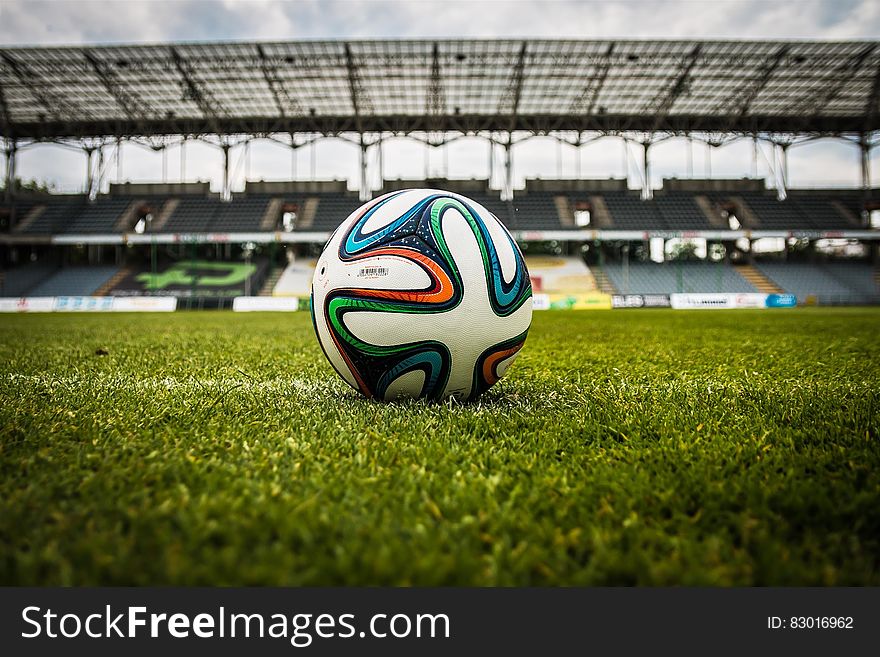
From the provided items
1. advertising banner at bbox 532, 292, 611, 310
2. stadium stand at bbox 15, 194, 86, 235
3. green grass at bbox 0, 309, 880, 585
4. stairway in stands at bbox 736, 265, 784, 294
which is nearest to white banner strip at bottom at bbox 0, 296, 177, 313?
stadium stand at bbox 15, 194, 86, 235

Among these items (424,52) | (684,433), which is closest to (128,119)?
(424,52)

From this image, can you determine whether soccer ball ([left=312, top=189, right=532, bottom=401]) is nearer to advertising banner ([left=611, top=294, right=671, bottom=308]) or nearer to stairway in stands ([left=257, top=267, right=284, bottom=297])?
advertising banner ([left=611, top=294, right=671, bottom=308])

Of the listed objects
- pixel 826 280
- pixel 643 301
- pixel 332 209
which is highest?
pixel 332 209

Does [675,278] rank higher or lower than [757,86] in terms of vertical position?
lower

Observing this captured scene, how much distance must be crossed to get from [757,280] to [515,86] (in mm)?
17843

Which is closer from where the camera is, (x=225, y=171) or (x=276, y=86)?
(x=276, y=86)

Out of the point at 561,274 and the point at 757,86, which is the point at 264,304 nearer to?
the point at 561,274

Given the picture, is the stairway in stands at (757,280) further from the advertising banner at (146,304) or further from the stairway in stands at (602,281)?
the advertising banner at (146,304)

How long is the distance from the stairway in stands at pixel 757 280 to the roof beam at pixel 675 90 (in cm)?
1005

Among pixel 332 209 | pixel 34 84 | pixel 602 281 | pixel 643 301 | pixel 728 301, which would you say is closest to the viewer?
pixel 728 301

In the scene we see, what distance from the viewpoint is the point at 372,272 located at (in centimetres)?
266

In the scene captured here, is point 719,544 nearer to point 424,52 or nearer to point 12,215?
point 424,52

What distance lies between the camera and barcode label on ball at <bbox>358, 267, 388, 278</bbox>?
263cm

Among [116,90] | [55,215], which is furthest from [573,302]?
[55,215]
